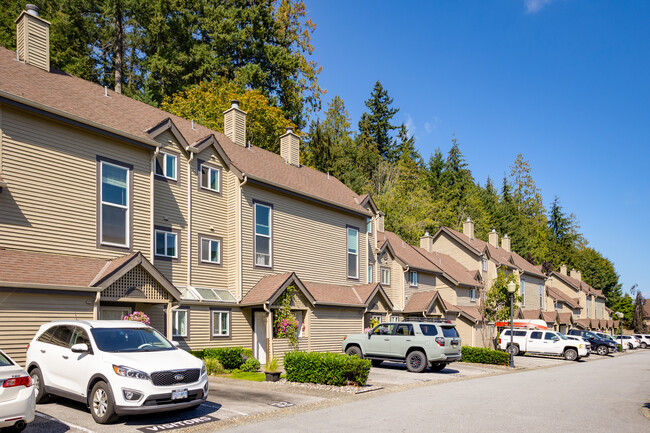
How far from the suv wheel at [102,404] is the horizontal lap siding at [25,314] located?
493cm

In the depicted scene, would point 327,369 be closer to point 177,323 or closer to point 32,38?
point 177,323

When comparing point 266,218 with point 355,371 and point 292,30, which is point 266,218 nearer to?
point 355,371

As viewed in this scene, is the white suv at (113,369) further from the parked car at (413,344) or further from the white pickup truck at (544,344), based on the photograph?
the white pickup truck at (544,344)

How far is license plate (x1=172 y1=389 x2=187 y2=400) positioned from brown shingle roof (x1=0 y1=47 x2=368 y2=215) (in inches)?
389

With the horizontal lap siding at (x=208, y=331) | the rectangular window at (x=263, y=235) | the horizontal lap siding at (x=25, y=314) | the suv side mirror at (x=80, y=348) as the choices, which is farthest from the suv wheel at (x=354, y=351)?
the suv side mirror at (x=80, y=348)

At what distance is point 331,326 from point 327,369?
9898mm

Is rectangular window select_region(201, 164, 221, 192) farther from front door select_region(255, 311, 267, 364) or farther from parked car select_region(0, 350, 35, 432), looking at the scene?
parked car select_region(0, 350, 35, 432)

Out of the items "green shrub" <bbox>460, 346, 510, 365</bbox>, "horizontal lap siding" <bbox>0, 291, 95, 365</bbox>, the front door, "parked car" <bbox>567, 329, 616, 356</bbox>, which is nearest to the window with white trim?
"horizontal lap siding" <bbox>0, 291, 95, 365</bbox>

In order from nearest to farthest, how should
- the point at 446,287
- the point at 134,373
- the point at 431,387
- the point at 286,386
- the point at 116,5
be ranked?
the point at 134,373 < the point at 286,386 < the point at 431,387 < the point at 446,287 < the point at 116,5

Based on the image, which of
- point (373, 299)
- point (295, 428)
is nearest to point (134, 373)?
point (295, 428)

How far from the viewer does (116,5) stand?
46250 mm

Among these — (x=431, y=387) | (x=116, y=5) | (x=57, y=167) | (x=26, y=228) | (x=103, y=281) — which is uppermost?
(x=116, y=5)

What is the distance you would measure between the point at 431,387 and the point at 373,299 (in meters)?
12.2

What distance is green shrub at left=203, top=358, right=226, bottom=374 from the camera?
753 inches
